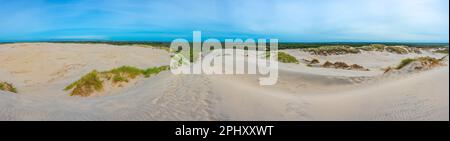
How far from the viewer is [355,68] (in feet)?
67.3

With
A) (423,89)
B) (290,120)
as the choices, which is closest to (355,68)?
(423,89)

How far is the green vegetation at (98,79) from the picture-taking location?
12.0 meters

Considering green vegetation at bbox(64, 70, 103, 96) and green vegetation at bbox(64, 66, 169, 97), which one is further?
green vegetation at bbox(64, 66, 169, 97)

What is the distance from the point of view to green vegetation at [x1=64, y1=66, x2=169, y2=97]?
39.2 ft

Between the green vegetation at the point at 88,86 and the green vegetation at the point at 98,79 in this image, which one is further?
the green vegetation at the point at 98,79

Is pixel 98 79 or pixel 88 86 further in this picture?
pixel 98 79

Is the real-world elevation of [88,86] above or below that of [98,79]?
below

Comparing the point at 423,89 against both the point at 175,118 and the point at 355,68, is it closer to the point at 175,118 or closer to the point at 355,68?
the point at 175,118

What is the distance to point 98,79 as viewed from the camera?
12.8 meters
